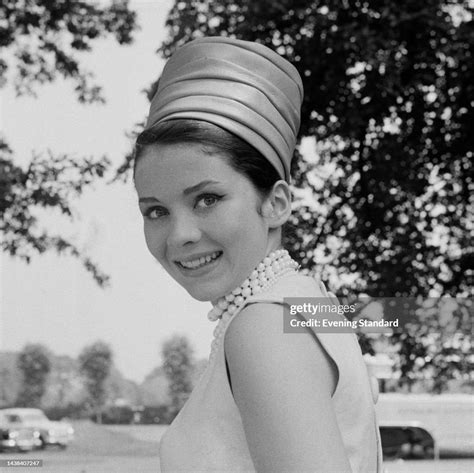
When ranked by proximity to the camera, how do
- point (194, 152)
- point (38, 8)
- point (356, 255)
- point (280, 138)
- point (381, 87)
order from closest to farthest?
point (194, 152), point (280, 138), point (381, 87), point (356, 255), point (38, 8)

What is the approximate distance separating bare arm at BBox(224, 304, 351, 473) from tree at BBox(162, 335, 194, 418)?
3.12m

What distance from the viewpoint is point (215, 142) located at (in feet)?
3.61

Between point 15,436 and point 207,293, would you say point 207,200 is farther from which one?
point 15,436

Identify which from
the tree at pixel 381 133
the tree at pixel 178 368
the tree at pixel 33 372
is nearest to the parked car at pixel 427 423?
the tree at pixel 381 133

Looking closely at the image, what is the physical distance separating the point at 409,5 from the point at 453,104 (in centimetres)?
63

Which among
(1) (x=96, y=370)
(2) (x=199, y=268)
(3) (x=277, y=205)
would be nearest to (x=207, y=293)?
(2) (x=199, y=268)

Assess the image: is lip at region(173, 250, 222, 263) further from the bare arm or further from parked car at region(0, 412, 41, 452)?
parked car at region(0, 412, 41, 452)

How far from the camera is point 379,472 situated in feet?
3.79

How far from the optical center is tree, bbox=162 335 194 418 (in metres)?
4.13

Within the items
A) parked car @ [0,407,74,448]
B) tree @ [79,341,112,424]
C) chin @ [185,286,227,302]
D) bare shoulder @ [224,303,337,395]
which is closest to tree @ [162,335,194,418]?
tree @ [79,341,112,424]

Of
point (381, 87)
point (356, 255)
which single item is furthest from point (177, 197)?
point (356, 255)

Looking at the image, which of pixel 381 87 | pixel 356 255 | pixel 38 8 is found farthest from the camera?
pixel 38 8

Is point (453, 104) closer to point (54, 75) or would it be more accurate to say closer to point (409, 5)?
point (409, 5)

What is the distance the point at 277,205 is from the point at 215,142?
0.14m
